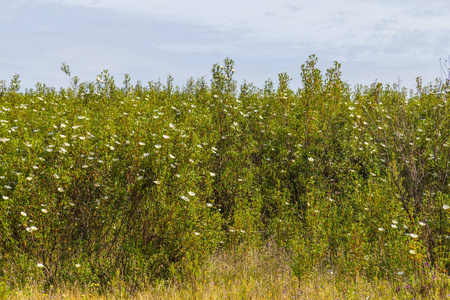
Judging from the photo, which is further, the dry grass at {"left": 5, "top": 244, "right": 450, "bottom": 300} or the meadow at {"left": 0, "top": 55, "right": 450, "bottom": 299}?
the meadow at {"left": 0, "top": 55, "right": 450, "bottom": 299}

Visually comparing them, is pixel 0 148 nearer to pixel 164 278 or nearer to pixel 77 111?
pixel 77 111

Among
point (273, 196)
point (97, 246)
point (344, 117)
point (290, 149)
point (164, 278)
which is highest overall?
point (344, 117)

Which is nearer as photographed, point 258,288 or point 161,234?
point 258,288

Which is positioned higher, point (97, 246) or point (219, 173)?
point (219, 173)

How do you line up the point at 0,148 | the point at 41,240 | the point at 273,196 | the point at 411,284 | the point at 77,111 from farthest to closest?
the point at 77,111 → the point at 273,196 → the point at 0,148 → the point at 41,240 → the point at 411,284

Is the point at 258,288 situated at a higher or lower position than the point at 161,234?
lower

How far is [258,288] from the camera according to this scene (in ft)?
15.6

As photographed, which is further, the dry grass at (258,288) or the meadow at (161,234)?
the meadow at (161,234)

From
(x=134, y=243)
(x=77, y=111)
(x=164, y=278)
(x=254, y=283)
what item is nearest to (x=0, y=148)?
(x=77, y=111)

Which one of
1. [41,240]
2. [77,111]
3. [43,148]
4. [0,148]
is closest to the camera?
[41,240]

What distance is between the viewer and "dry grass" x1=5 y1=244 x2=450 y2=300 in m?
4.52

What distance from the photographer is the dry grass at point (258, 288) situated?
14.8 ft

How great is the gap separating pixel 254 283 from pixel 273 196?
7.78ft

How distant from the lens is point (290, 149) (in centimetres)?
799
